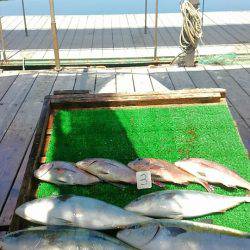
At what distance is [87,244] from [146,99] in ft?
5.74

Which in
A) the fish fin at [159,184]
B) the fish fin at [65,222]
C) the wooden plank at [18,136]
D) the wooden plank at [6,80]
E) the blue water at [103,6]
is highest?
the fish fin at [65,222]

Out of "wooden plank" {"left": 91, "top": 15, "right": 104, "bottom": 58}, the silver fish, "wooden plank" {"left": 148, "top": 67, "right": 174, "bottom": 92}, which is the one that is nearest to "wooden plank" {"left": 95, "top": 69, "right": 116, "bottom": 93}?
"wooden plank" {"left": 148, "top": 67, "right": 174, "bottom": 92}

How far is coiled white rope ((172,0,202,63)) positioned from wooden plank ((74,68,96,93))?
1.67 meters

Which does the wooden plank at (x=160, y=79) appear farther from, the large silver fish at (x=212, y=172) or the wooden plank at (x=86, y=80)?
the large silver fish at (x=212, y=172)

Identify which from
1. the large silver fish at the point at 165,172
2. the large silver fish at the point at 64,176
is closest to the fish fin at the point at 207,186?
the large silver fish at the point at 165,172

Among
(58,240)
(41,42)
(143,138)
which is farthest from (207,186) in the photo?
(41,42)

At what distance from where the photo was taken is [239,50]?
803 centimetres

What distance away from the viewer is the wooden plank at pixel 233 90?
4828mm

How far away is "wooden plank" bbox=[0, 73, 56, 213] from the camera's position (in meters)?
3.52

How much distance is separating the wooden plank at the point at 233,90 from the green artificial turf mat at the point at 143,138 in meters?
1.43

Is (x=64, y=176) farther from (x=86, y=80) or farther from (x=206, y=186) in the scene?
(x=86, y=80)

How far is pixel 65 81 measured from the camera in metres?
5.97

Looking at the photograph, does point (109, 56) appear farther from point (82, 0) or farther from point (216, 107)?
point (82, 0)

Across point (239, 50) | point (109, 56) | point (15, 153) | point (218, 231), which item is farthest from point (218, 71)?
point (218, 231)
